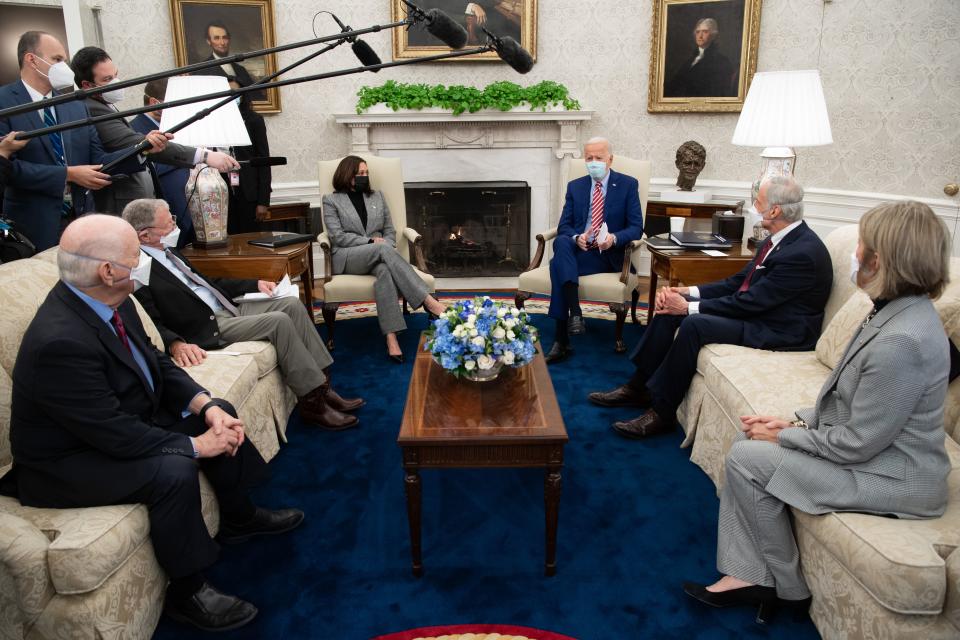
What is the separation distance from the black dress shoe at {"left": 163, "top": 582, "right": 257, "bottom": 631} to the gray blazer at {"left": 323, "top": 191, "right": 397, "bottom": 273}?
2.93 meters

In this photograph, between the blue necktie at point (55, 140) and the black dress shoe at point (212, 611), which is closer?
the black dress shoe at point (212, 611)

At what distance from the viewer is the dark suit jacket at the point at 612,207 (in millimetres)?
4891

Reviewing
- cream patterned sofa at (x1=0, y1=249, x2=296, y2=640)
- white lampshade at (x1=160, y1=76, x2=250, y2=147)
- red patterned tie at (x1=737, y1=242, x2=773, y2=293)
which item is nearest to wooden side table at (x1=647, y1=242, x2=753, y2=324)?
red patterned tie at (x1=737, y1=242, x2=773, y2=293)

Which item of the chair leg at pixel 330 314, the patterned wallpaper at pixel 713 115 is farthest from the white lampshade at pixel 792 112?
the chair leg at pixel 330 314

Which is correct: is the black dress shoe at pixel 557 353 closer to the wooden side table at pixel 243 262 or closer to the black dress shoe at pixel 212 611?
the wooden side table at pixel 243 262

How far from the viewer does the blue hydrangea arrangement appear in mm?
2779

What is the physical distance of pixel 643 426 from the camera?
3520 mm

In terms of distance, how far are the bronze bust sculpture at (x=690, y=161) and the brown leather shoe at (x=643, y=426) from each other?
11.1ft

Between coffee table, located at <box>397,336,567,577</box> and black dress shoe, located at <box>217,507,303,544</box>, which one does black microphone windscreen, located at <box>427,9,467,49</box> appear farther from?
black dress shoe, located at <box>217,507,303,544</box>

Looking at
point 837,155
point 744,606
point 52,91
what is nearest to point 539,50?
point 837,155

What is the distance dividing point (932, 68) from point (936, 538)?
4.62m

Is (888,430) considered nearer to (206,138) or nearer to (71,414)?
(71,414)

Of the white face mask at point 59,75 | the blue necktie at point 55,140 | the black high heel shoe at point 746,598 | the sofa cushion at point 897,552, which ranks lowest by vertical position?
the black high heel shoe at point 746,598

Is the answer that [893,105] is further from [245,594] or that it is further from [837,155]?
[245,594]
